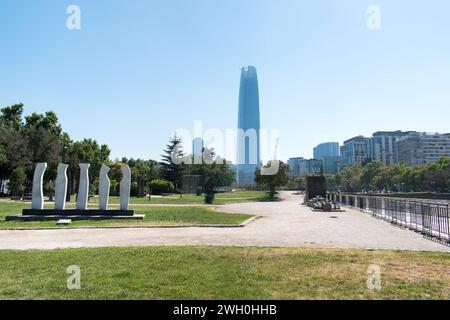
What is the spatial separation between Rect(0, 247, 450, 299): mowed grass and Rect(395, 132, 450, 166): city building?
479ft

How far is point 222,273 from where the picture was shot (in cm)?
686

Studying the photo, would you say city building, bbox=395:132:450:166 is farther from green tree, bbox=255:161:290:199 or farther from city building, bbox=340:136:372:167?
green tree, bbox=255:161:290:199

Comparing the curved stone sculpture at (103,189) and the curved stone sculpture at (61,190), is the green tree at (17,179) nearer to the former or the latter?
the curved stone sculpture at (61,190)

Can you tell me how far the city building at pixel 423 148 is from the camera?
13825 cm

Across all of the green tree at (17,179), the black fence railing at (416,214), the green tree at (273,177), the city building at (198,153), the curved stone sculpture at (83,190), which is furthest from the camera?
the city building at (198,153)

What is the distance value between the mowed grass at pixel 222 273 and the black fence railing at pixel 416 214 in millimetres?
4372

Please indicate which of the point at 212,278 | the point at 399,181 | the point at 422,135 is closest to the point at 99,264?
the point at 212,278

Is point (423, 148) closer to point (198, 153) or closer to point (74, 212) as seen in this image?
point (198, 153)

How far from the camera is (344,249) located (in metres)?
9.80

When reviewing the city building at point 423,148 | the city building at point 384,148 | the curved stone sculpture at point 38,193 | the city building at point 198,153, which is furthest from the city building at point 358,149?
the curved stone sculpture at point 38,193

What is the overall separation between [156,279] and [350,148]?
181 meters

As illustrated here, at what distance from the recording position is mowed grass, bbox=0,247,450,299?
569 centimetres

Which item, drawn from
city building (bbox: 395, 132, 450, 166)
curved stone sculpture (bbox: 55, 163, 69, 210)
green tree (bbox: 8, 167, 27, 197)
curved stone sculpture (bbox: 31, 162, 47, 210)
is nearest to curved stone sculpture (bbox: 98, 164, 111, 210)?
curved stone sculpture (bbox: 55, 163, 69, 210)
